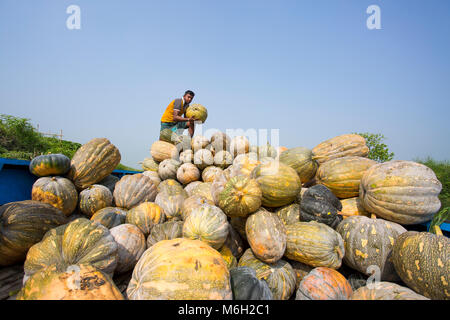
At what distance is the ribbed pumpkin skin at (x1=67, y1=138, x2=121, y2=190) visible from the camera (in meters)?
4.14

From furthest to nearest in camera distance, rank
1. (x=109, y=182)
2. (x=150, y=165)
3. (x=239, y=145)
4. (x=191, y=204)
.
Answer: (x=150, y=165) → (x=239, y=145) → (x=109, y=182) → (x=191, y=204)

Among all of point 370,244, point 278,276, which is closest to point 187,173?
point 278,276

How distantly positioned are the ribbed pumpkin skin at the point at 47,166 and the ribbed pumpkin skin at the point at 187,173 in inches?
90.1

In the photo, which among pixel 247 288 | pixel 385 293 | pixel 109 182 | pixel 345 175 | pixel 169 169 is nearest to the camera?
pixel 385 293

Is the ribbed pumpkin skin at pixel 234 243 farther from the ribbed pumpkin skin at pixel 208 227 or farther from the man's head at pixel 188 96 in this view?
the man's head at pixel 188 96

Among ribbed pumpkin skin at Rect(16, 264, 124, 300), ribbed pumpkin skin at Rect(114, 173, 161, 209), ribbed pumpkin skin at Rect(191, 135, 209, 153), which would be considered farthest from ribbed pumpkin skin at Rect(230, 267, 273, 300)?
ribbed pumpkin skin at Rect(191, 135, 209, 153)

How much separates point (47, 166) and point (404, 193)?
5.54 m

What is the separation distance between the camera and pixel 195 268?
6.00 feet

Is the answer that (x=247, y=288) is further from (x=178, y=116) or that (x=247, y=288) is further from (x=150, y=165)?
(x=178, y=116)

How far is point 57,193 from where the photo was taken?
360 centimetres

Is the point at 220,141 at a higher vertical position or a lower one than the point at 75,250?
higher
